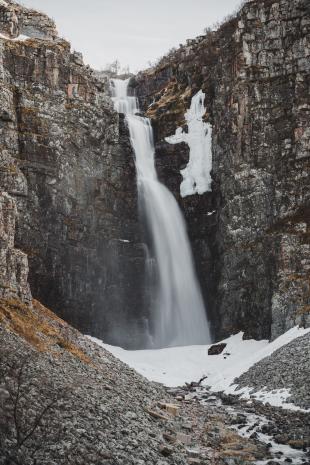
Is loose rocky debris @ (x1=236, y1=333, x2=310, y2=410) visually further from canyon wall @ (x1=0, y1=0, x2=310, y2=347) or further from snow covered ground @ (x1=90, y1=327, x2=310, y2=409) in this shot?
canyon wall @ (x1=0, y1=0, x2=310, y2=347)

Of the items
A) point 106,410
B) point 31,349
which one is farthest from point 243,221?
point 106,410

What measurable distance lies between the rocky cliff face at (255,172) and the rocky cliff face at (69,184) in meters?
9.58

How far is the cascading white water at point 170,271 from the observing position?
226 ft

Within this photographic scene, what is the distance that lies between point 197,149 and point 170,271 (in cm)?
1937

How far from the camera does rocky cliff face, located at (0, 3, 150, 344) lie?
64.1 metres

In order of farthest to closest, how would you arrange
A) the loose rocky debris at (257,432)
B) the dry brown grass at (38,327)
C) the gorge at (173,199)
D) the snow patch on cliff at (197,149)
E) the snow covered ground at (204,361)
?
the snow patch on cliff at (197,149)
the gorge at (173,199)
the snow covered ground at (204,361)
the dry brown grass at (38,327)
the loose rocky debris at (257,432)

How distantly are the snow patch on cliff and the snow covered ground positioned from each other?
22.3m

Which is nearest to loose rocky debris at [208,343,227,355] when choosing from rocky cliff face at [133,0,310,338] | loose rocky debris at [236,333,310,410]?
rocky cliff face at [133,0,310,338]

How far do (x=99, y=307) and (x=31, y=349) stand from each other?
3593 cm

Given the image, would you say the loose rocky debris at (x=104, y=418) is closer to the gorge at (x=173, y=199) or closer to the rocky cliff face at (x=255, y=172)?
the gorge at (x=173, y=199)

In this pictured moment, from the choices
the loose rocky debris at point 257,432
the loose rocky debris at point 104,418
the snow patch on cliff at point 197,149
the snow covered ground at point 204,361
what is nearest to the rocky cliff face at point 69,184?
the snow covered ground at point 204,361

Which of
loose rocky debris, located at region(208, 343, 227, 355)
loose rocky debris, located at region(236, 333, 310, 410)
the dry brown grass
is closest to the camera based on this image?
loose rocky debris, located at region(236, 333, 310, 410)

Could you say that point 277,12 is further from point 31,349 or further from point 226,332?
point 31,349

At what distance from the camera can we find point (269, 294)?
6344 cm
